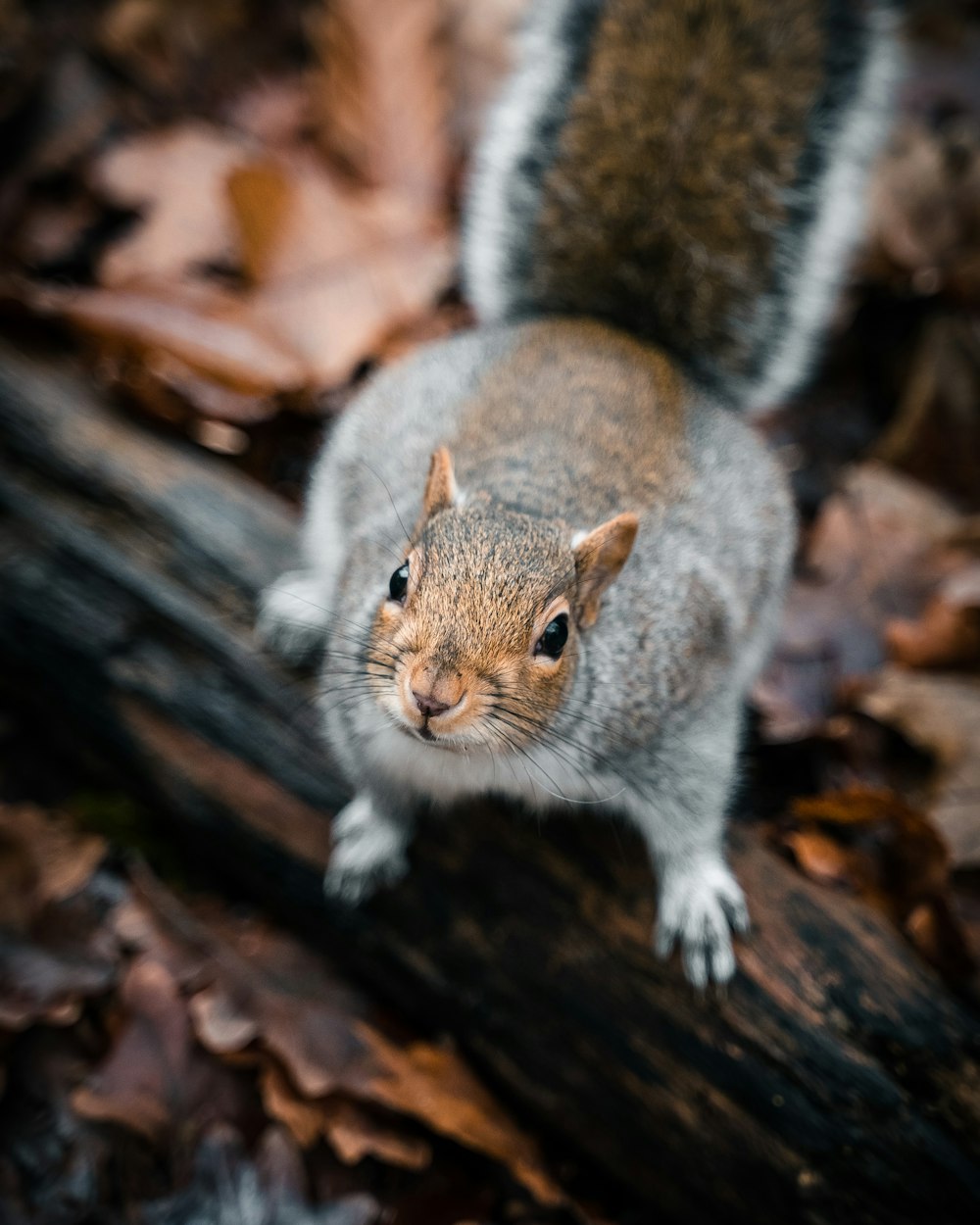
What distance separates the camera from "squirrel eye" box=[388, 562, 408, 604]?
1.75m

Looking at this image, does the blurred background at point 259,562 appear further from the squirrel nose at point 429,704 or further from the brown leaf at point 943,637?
the squirrel nose at point 429,704

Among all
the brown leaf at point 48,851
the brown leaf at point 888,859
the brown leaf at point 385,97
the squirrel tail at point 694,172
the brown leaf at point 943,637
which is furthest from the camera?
the brown leaf at point 385,97

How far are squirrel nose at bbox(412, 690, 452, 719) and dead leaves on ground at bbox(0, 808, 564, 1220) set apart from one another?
0.86 m

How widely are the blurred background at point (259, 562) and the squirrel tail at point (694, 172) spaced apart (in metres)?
0.58

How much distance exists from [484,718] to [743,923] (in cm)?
72

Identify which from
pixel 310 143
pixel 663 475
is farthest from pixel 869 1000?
pixel 310 143

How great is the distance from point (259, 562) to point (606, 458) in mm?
842

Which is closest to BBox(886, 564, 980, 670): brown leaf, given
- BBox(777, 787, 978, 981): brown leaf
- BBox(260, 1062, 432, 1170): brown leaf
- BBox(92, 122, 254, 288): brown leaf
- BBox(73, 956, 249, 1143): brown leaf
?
BBox(777, 787, 978, 981): brown leaf

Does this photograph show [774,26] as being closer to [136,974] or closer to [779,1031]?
[779,1031]

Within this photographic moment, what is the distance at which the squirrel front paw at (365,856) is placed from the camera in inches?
83.1

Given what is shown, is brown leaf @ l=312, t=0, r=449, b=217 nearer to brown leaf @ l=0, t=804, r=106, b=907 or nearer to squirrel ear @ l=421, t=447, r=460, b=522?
squirrel ear @ l=421, t=447, r=460, b=522

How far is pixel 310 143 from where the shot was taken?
3.60 m

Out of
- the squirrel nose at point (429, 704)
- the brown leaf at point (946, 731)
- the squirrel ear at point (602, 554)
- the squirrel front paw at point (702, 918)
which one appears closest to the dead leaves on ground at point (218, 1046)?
the squirrel front paw at point (702, 918)

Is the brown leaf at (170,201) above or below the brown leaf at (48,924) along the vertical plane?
above
